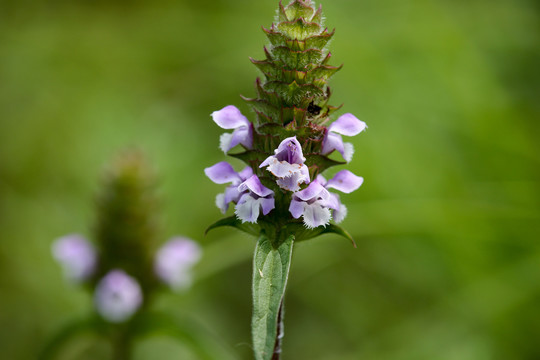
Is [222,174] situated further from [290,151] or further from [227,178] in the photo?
[290,151]

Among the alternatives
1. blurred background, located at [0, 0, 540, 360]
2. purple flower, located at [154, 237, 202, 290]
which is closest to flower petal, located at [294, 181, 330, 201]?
blurred background, located at [0, 0, 540, 360]


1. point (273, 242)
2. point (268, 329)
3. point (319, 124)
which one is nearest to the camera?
point (268, 329)

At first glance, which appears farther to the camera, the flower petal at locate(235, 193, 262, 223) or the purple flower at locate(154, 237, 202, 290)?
the purple flower at locate(154, 237, 202, 290)

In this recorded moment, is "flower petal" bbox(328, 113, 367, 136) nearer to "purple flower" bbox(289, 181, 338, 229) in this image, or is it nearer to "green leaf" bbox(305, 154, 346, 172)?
"green leaf" bbox(305, 154, 346, 172)

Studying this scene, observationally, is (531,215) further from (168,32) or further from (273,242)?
(168,32)

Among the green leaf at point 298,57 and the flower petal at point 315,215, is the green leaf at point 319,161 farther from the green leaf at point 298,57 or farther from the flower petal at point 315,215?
the green leaf at point 298,57

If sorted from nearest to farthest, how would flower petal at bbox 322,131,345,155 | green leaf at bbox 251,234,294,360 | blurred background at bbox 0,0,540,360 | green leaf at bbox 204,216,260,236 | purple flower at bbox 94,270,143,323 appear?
green leaf at bbox 251,234,294,360
green leaf at bbox 204,216,260,236
flower petal at bbox 322,131,345,155
purple flower at bbox 94,270,143,323
blurred background at bbox 0,0,540,360

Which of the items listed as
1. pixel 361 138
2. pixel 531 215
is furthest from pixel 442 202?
pixel 361 138

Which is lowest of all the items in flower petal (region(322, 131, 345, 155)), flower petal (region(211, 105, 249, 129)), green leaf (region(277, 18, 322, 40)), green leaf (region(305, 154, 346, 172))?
green leaf (region(305, 154, 346, 172))
